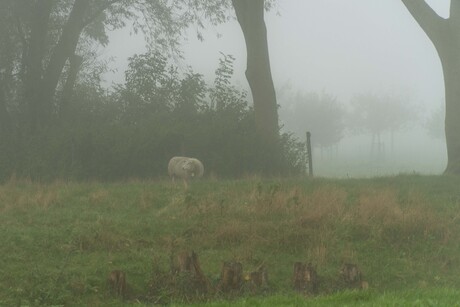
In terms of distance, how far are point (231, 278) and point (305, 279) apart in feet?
3.39

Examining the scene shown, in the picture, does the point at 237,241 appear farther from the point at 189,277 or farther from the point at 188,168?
the point at 188,168

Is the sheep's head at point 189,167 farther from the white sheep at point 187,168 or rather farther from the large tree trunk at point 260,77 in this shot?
the large tree trunk at point 260,77

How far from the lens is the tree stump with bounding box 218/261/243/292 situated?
7793 millimetres

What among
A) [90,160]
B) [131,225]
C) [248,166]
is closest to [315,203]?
[131,225]

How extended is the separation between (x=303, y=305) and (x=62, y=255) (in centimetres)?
426

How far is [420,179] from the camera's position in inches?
615

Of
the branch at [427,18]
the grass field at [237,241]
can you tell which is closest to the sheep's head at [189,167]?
the grass field at [237,241]

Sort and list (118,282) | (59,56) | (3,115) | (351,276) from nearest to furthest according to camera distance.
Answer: (118,282) < (351,276) < (3,115) < (59,56)

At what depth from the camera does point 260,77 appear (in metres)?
20.0

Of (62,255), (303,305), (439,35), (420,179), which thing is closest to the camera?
(303,305)

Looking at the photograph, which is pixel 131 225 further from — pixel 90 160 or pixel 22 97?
pixel 22 97

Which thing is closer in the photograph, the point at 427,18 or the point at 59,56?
the point at 427,18

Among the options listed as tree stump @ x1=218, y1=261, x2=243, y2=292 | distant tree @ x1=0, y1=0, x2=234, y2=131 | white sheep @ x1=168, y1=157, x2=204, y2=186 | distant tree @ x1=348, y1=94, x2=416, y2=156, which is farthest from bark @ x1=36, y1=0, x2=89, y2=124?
distant tree @ x1=348, y1=94, x2=416, y2=156

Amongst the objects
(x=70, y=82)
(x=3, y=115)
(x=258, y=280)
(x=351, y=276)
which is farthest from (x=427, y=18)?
(x=3, y=115)
